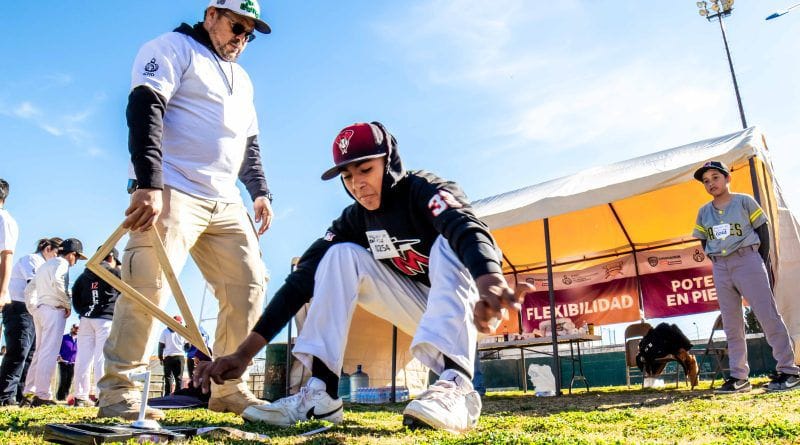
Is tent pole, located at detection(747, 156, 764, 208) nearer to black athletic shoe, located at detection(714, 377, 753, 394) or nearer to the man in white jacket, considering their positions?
black athletic shoe, located at detection(714, 377, 753, 394)

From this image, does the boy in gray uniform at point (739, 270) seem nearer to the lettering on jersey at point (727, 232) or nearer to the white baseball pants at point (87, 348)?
the lettering on jersey at point (727, 232)

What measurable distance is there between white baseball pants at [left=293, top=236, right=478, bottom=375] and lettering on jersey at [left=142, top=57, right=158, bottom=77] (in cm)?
123

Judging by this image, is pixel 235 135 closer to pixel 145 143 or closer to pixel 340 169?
pixel 145 143

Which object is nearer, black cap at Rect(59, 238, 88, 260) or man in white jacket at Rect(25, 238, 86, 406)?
man in white jacket at Rect(25, 238, 86, 406)

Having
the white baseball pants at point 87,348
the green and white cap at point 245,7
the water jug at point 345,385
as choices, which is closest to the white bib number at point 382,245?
the green and white cap at point 245,7

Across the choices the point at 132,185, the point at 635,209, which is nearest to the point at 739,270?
the point at 132,185

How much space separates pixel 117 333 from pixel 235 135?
44.6 inches

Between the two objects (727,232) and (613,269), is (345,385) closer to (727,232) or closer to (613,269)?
(613,269)

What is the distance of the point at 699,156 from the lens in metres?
5.57

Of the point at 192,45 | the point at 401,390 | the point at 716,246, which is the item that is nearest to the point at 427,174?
the point at 192,45

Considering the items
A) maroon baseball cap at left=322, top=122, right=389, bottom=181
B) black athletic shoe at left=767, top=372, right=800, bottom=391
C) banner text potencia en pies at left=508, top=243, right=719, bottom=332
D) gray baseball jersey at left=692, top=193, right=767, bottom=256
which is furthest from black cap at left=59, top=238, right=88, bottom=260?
banner text potencia en pies at left=508, top=243, right=719, bottom=332

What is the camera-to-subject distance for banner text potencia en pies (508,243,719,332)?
889 cm

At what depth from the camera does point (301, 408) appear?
1.99 meters

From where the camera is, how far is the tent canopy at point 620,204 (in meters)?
5.56
